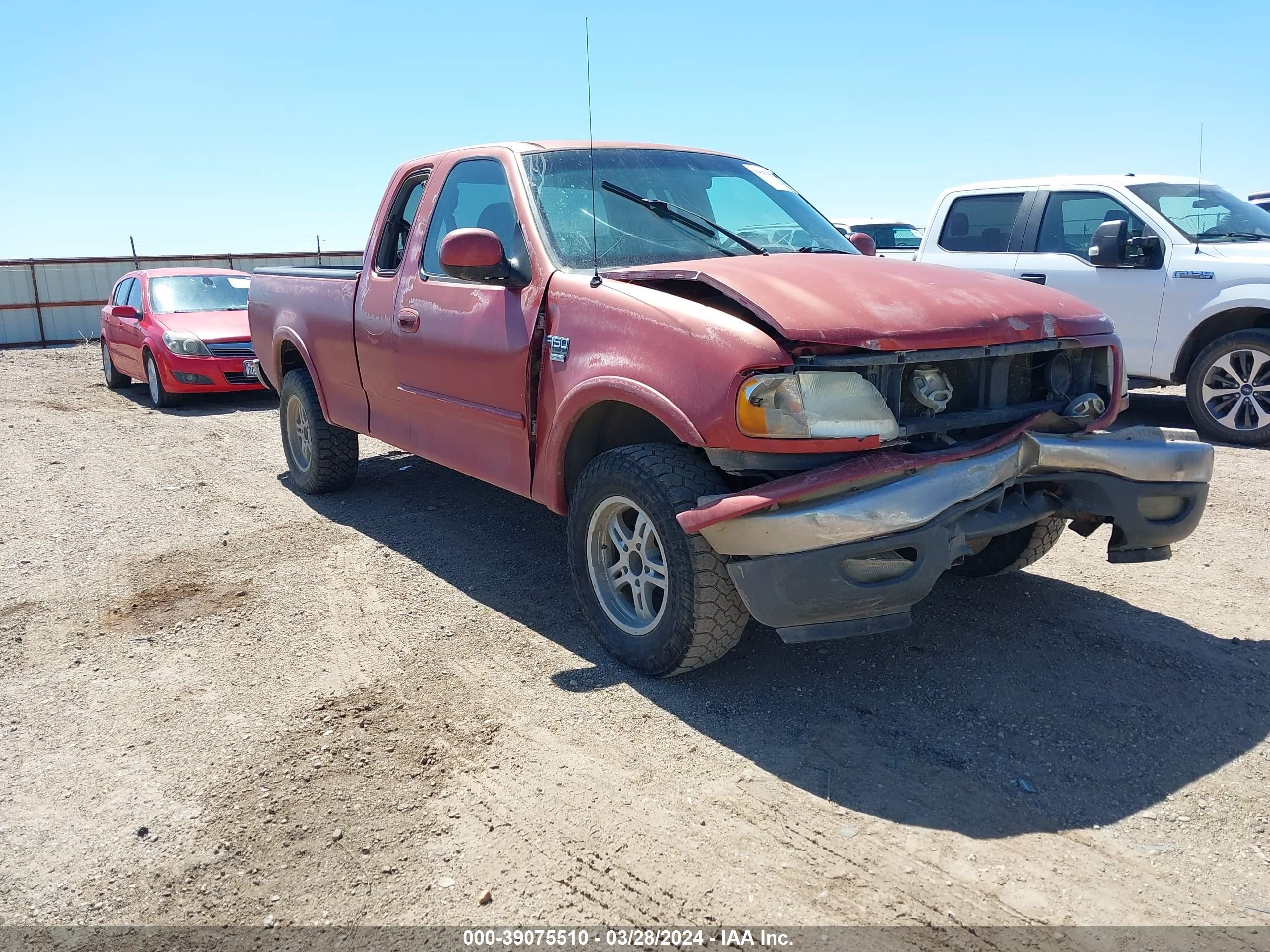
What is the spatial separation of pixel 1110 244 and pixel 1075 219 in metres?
0.83

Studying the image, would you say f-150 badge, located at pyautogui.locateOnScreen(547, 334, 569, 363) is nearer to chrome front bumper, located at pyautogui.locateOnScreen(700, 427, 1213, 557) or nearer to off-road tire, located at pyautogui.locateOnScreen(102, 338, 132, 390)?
chrome front bumper, located at pyautogui.locateOnScreen(700, 427, 1213, 557)

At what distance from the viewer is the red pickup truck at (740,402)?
10.1 feet

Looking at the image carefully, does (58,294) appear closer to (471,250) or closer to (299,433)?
(299,433)

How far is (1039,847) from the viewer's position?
8.72 feet

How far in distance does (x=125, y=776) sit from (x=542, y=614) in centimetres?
179

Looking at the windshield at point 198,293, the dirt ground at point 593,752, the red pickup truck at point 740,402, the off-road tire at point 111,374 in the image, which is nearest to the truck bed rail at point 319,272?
the red pickup truck at point 740,402

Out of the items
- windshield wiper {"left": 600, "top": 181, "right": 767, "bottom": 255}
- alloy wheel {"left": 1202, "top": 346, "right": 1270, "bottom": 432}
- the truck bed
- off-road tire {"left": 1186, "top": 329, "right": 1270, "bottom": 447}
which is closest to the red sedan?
the truck bed

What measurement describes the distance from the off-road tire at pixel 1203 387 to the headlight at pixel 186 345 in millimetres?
10066

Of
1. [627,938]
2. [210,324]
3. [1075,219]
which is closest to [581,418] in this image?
[627,938]

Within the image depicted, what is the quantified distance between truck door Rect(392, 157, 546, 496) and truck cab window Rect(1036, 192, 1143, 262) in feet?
18.7

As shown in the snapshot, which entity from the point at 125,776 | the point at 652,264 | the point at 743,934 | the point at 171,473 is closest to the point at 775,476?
the point at 652,264

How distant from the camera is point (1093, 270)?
26.8 ft

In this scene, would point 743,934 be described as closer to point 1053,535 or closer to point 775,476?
point 775,476

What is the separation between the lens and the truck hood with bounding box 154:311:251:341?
446 inches
